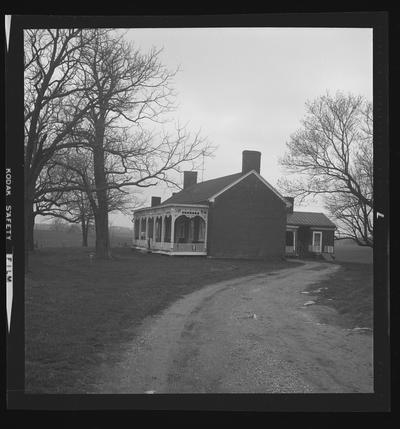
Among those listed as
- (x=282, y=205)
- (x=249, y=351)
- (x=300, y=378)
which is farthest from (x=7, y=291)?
(x=282, y=205)

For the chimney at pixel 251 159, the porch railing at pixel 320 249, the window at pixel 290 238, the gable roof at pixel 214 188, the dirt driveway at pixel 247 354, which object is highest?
the chimney at pixel 251 159

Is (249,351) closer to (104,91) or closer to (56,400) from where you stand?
(56,400)

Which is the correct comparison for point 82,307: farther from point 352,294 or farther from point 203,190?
point 203,190

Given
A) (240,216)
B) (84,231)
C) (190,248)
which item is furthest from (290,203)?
(190,248)

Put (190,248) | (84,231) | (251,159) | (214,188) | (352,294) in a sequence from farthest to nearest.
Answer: (190,248) < (214,188) < (84,231) < (352,294) < (251,159)

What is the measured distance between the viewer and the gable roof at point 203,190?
7.76 meters

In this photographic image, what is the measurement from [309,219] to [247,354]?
2734 millimetres

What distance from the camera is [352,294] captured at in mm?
6500

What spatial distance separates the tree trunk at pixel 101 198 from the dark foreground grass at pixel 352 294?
4.66 meters

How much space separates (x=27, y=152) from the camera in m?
6.70

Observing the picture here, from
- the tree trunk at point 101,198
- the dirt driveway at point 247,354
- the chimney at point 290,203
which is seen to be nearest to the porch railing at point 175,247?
the tree trunk at point 101,198

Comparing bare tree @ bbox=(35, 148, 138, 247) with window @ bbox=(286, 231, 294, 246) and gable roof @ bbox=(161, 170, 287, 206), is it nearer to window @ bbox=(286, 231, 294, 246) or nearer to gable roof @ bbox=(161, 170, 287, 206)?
gable roof @ bbox=(161, 170, 287, 206)

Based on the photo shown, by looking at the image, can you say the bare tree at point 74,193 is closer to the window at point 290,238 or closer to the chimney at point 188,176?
the chimney at point 188,176

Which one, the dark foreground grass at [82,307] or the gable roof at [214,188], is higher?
the gable roof at [214,188]
